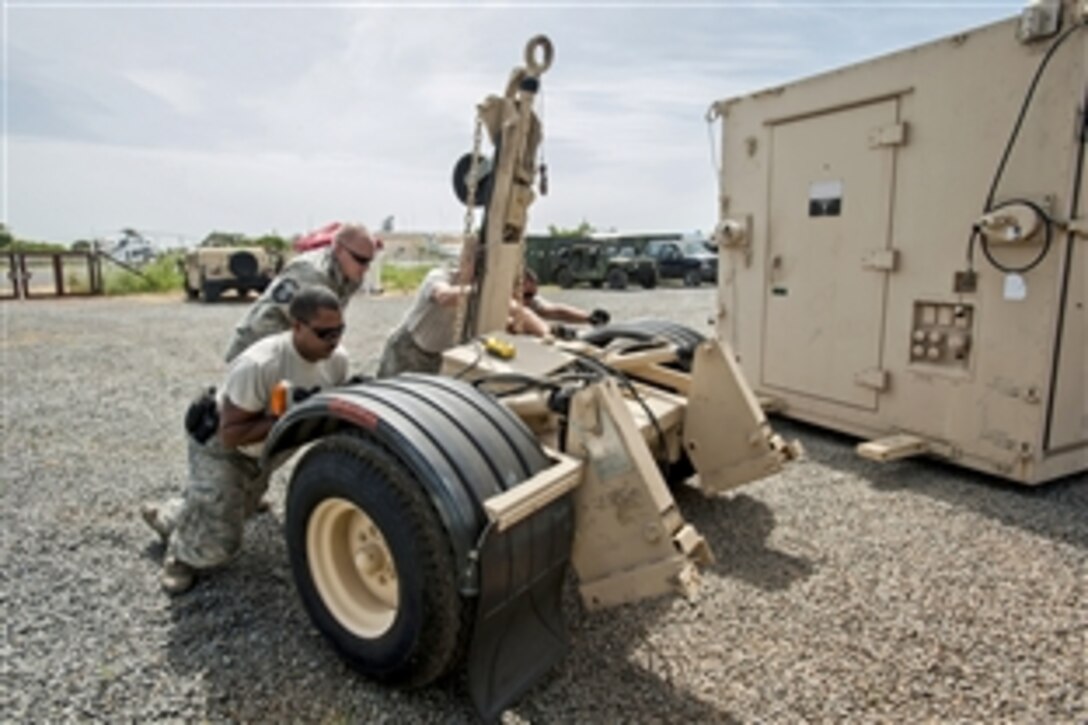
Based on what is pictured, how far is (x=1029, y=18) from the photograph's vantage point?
3.90 m

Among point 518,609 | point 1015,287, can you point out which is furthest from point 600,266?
point 518,609

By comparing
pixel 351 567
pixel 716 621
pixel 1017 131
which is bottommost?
pixel 716 621

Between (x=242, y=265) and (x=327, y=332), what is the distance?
16513mm

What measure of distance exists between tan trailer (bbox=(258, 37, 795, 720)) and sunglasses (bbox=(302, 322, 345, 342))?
1.41 ft

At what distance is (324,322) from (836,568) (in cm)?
241

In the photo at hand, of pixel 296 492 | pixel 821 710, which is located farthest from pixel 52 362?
pixel 821 710

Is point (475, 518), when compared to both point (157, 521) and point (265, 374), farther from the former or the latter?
point (157, 521)

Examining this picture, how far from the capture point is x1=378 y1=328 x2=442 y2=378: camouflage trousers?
4133 mm

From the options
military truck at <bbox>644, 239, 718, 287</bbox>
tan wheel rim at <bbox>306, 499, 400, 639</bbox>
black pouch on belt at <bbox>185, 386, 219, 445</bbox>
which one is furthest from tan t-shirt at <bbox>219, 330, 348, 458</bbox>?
military truck at <bbox>644, 239, 718, 287</bbox>

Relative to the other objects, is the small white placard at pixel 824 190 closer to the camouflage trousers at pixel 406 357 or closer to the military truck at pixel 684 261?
the camouflage trousers at pixel 406 357

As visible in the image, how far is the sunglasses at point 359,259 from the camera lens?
396 cm

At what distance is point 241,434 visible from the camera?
9.73 ft

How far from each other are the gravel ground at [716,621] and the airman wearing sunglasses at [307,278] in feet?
3.14

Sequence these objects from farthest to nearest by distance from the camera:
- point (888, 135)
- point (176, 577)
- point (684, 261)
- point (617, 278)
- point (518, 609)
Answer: point (684, 261) < point (617, 278) < point (888, 135) < point (176, 577) < point (518, 609)
